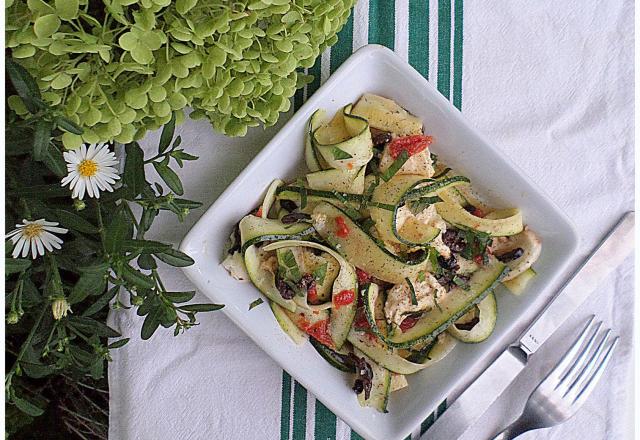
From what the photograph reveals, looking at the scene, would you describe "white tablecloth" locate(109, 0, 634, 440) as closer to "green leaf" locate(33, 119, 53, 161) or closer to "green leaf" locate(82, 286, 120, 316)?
"green leaf" locate(82, 286, 120, 316)

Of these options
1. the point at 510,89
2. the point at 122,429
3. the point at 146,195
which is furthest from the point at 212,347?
the point at 510,89

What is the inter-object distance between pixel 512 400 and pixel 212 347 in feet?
1.49

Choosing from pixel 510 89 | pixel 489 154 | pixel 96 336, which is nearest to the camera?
pixel 96 336

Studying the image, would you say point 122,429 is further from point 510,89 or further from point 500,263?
point 510,89

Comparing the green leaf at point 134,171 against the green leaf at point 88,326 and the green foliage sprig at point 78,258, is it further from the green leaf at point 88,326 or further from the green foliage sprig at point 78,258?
the green leaf at point 88,326

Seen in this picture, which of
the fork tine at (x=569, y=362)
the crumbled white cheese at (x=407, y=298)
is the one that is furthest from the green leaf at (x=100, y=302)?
the fork tine at (x=569, y=362)

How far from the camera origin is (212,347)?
42.4 inches

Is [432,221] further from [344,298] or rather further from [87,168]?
[87,168]

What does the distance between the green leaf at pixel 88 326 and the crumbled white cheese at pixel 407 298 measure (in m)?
0.35

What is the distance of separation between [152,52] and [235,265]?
0.35 meters

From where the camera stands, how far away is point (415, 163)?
101 centimetres

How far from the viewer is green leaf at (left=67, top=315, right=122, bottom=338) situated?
0.87m

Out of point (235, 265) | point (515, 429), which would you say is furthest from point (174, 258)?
point (515, 429)

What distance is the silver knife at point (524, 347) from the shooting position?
44.0 inches
